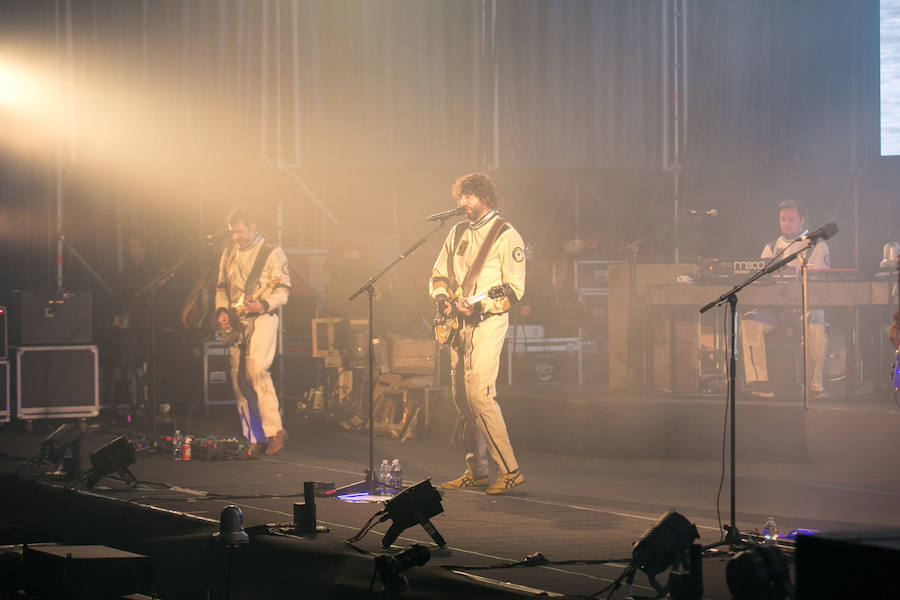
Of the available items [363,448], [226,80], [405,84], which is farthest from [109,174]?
[363,448]

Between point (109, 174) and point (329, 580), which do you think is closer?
point (329, 580)

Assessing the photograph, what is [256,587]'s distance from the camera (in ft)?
17.4

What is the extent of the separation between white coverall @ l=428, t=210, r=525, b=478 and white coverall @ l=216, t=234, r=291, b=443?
99.2 inches

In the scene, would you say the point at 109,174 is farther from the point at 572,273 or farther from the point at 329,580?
the point at 329,580

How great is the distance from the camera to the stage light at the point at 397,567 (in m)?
4.32

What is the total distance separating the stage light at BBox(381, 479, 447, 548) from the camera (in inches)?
209

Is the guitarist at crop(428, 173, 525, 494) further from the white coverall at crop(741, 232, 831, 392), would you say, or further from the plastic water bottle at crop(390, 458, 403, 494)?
the white coverall at crop(741, 232, 831, 392)

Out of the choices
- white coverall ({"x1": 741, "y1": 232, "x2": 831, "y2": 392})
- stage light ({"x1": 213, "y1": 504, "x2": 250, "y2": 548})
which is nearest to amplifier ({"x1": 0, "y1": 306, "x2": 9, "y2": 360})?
stage light ({"x1": 213, "y1": 504, "x2": 250, "y2": 548})

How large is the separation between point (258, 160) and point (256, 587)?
8775mm

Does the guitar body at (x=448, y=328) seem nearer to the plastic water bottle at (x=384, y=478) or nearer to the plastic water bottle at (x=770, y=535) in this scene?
the plastic water bottle at (x=384, y=478)

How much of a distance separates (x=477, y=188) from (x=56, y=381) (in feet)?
21.7

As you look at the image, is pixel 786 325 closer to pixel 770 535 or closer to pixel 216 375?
pixel 770 535

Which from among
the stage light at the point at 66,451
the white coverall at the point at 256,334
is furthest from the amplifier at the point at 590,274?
the stage light at the point at 66,451

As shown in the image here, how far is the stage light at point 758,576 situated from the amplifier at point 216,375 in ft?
31.3
